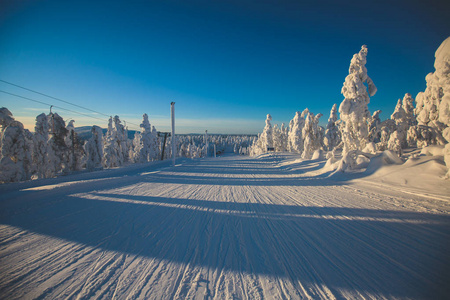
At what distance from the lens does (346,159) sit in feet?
37.7

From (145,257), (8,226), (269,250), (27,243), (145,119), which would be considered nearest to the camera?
(145,257)

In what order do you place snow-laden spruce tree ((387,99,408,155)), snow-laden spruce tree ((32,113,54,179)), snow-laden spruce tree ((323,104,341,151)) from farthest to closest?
snow-laden spruce tree ((323,104,341,151))
snow-laden spruce tree ((32,113,54,179))
snow-laden spruce tree ((387,99,408,155))

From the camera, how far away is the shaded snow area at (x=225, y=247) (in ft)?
7.79

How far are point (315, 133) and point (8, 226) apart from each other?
37553 mm

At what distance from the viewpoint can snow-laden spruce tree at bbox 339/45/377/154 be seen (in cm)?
1443

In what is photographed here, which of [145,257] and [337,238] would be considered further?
[337,238]

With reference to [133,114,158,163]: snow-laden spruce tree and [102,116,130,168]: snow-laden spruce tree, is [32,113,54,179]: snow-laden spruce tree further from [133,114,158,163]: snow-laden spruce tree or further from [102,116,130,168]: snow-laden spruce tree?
[133,114,158,163]: snow-laden spruce tree

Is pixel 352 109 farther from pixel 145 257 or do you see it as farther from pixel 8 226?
pixel 8 226

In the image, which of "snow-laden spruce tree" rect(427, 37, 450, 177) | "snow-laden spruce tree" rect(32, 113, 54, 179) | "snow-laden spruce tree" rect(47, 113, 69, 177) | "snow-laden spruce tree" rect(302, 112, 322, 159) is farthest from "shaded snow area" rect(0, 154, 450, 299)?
"snow-laden spruce tree" rect(302, 112, 322, 159)

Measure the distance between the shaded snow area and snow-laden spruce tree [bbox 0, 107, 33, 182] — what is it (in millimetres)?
13117

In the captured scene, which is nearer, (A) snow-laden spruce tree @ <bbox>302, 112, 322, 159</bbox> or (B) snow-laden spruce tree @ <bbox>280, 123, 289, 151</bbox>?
(A) snow-laden spruce tree @ <bbox>302, 112, 322, 159</bbox>

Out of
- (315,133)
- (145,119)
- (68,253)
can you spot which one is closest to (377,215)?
(68,253)

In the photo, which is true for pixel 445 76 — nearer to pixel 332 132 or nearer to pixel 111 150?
pixel 332 132

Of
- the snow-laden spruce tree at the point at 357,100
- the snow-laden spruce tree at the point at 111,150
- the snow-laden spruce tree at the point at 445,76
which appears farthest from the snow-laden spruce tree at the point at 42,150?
the snow-laden spruce tree at the point at 445,76
